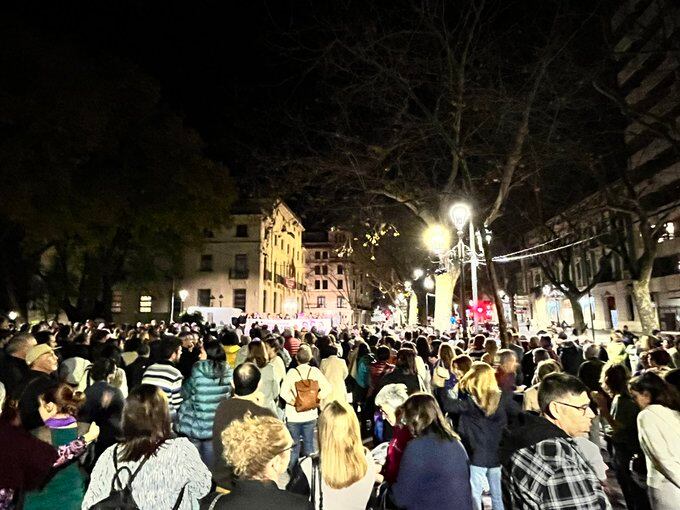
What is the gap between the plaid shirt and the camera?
8.25 feet

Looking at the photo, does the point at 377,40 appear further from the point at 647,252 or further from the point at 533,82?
the point at 647,252

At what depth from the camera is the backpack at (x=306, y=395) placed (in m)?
6.26

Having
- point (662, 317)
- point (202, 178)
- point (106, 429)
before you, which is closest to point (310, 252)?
point (662, 317)

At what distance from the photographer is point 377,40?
565 inches

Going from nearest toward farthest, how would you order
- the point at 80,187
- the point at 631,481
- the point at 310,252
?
the point at 631,481, the point at 80,187, the point at 310,252

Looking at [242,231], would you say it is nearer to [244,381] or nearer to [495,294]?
[495,294]

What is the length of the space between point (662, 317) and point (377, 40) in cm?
3805

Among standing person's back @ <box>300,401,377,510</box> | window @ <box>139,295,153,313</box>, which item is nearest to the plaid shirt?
standing person's back @ <box>300,401,377,510</box>

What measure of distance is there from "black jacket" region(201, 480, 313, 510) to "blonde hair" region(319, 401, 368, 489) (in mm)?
741

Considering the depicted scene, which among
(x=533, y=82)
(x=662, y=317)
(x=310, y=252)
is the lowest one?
(x=662, y=317)

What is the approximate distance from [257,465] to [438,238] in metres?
13.2

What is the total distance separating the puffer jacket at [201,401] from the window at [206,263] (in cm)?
4473

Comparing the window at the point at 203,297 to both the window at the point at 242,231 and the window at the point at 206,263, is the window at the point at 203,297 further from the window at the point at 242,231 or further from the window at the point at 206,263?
the window at the point at 242,231

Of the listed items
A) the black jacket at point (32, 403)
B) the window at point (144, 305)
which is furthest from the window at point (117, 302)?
the black jacket at point (32, 403)
